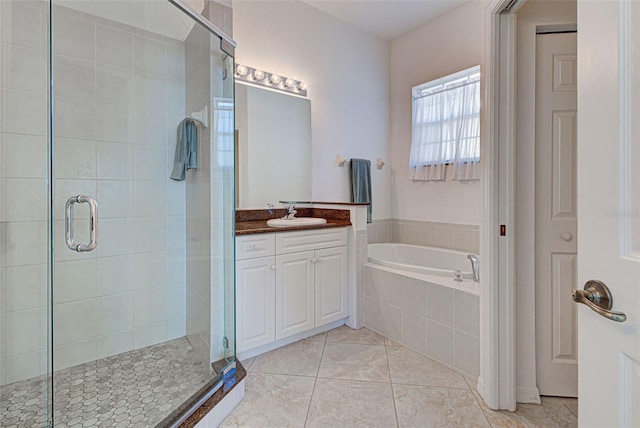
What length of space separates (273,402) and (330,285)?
1005 millimetres

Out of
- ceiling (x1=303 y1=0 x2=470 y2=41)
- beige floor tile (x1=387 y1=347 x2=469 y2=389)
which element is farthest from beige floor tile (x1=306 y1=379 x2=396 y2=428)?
ceiling (x1=303 y1=0 x2=470 y2=41)

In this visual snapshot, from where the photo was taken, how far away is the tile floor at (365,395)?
1.54 metres

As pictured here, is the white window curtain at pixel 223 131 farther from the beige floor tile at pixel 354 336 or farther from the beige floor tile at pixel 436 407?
the beige floor tile at pixel 436 407

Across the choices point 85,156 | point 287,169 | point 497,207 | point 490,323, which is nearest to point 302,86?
point 287,169

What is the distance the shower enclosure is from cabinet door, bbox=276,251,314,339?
437 millimetres

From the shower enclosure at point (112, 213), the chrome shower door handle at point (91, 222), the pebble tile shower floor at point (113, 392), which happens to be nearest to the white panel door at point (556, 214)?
the shower enclosure at point (112, 213)

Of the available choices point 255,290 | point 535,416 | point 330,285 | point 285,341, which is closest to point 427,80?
point 330,285

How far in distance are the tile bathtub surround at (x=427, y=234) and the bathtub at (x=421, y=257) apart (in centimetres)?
10

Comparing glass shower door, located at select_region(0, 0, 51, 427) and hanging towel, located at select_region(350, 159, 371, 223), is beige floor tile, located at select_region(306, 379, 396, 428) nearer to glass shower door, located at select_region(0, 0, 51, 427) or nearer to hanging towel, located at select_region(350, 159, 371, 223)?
glass shower door, located at select_region(0, 0, 51, 427)

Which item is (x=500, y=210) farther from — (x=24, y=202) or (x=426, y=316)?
(x=24, y=202)

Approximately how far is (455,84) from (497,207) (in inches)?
76.6

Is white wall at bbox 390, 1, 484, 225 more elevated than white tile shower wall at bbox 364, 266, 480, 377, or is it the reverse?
white wall at bbox 390, 1, 484, 225

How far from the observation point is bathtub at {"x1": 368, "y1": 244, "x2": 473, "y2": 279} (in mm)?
2906

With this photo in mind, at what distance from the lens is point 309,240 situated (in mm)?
2406
